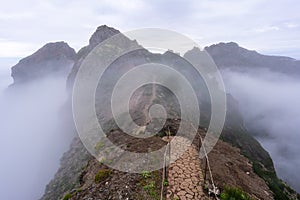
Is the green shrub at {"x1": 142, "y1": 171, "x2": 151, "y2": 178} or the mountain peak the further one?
the mountain peak

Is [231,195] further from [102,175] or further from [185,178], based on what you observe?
[102,175]

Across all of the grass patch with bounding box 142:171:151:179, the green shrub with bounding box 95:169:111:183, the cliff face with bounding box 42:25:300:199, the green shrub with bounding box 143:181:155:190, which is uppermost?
the green shrub with bounding box 143:181:155:190

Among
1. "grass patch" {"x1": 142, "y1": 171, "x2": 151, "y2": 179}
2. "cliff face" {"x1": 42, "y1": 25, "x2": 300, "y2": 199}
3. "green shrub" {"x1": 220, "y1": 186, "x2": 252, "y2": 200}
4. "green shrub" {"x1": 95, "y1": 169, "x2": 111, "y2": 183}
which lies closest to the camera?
"green shrub" {"x1": 220, "y1": 186, "x2": 252, "y2": 200}

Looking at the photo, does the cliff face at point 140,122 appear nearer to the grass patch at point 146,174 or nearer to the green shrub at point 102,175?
the green shrub at point 102,175

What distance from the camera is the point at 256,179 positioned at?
61.0ft

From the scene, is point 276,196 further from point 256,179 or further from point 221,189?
point 221,189

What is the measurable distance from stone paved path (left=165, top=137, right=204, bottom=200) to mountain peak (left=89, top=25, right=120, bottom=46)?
297ft

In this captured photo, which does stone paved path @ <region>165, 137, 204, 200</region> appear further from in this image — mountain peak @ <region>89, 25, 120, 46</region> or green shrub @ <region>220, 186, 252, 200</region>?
mountain peak @ <region>89, 25, 120, 46</region>

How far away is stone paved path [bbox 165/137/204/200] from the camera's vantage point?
12.8m

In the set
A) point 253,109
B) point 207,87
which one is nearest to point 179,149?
point 207,87

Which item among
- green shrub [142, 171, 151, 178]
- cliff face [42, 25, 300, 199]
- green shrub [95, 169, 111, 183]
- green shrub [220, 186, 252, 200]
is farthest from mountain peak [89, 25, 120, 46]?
green shrub [220, 186, 252, 200]

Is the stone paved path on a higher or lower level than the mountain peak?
lower

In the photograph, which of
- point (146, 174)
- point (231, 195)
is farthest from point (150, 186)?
point (231, 195)

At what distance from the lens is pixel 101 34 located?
101500mm
